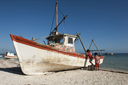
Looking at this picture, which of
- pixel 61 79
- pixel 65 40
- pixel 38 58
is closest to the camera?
pixel 61 79

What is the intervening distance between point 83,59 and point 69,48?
1955mm

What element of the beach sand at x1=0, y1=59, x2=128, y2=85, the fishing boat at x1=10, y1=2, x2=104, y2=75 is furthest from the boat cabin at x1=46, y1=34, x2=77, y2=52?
the beach sand at x1=0, y1=59, x2=128, y2=85

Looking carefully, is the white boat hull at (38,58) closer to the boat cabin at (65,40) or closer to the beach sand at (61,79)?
the beach sand at (61,79)

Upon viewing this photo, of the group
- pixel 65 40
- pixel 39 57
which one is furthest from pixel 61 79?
pixel 65 40

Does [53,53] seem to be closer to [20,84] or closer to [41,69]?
[41,69]

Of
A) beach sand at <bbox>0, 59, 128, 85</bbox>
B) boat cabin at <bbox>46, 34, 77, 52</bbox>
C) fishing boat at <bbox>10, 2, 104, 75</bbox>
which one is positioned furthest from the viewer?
Answer: boat cabin at <bbox>46, 34, 77, 52</bbox>

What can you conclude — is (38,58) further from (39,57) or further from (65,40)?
(65,40)

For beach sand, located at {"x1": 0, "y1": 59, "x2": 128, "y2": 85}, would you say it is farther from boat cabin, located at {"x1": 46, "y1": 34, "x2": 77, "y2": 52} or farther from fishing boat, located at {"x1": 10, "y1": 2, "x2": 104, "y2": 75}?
boat cabin, located at {"x1": 46, "y1": 34, "x2": 77, "y2": 52}

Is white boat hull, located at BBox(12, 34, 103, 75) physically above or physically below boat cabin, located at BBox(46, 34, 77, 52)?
below

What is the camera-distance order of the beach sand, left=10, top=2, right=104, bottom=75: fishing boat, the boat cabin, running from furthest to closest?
the boat cabin → left=10, top=2, right=104, bottom=75: fishing boat → the beach sand

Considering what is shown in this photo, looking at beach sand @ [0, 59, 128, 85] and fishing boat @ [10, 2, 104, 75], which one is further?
fishing boat @ [10, 2, 104, 75]

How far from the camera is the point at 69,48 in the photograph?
806 cm

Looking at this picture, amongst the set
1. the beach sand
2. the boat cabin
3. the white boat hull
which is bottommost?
the beach sand

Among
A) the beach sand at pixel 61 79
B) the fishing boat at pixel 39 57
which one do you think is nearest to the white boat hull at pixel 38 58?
the fishing boat at pixel 39 57
